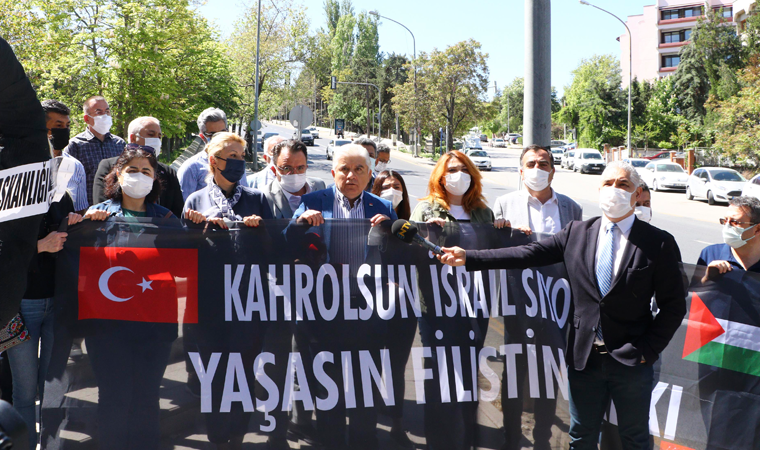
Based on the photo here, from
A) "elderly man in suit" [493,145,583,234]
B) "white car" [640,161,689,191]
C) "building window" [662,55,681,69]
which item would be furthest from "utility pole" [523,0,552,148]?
"building window" [662,55,681,69]

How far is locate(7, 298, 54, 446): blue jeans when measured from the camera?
351 cm

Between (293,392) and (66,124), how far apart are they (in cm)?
281

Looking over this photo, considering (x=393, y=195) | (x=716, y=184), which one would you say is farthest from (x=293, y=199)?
(x=716, y=184)

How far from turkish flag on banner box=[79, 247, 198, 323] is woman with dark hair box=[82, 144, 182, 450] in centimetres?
2

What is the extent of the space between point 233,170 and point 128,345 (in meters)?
1.34

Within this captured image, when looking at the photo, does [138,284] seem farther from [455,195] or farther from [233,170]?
[455,195]

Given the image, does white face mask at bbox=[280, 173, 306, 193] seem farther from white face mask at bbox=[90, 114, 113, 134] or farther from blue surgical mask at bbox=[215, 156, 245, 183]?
white face mask at bbox=[90, 114, 113, 134]

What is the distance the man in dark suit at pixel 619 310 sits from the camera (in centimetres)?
313

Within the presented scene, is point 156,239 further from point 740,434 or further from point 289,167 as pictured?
point 740,434

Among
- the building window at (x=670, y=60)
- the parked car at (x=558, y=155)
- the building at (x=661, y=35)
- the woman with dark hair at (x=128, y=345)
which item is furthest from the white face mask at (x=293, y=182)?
the building window at (x=670, y=60)

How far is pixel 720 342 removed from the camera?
3686 mm

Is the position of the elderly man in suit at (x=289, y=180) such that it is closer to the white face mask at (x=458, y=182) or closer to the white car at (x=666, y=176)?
the white face mask at (x=458, y=182)

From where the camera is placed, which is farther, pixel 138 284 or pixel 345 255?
pixel 345 255

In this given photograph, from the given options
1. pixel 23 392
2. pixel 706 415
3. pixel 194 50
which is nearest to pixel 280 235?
pixel 23 392
